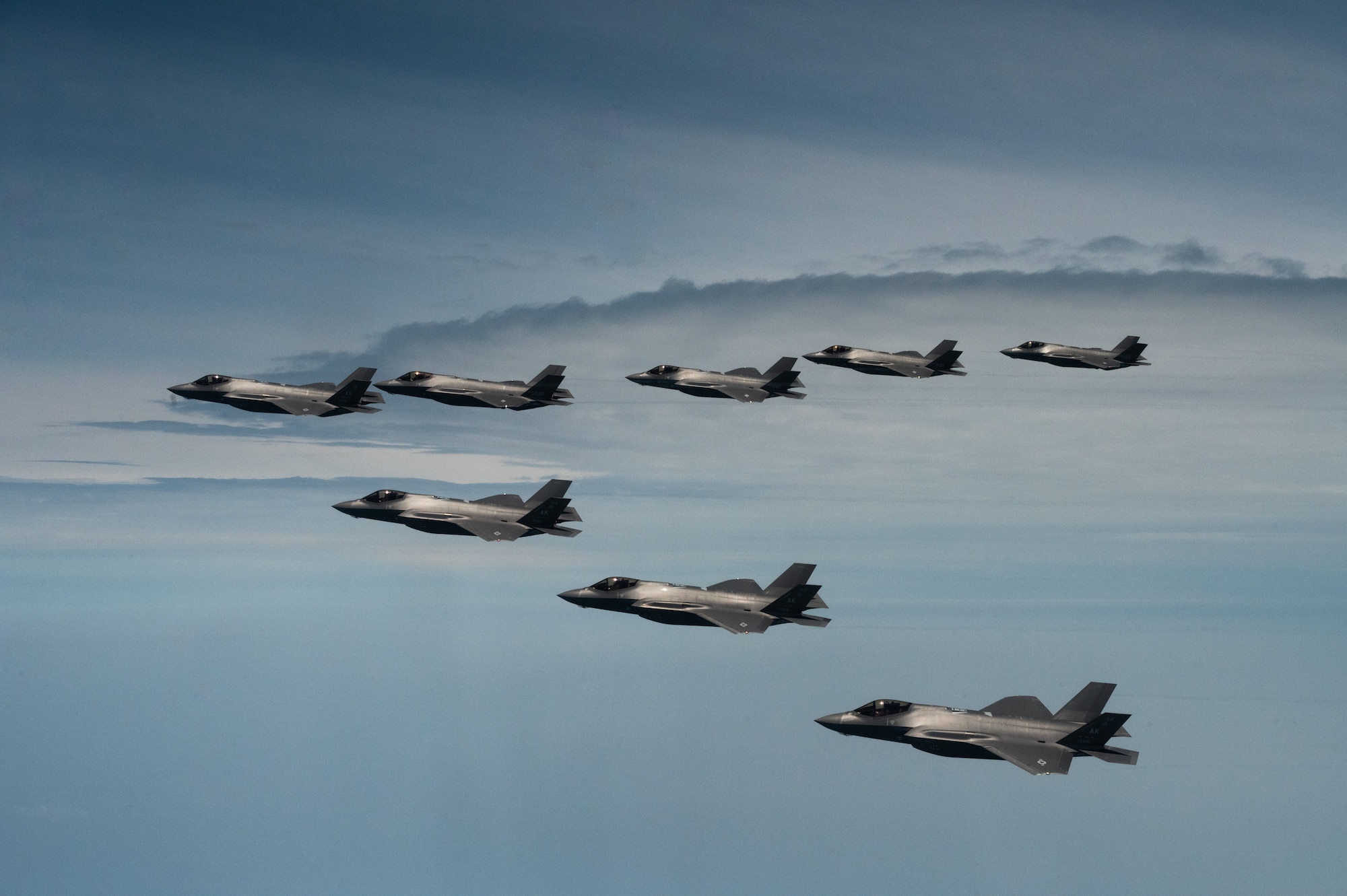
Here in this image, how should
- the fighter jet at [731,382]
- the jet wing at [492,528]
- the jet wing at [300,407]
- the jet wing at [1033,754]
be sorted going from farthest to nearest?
1. the fighter jet at [731,382]
2. the jet wing at [300,407]
3. the jet wing at [492,528]
4. the jet wing at [1033,754]

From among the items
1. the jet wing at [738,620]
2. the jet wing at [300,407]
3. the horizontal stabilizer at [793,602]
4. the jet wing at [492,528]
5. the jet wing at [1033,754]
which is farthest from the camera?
the jet wing at [300,407]

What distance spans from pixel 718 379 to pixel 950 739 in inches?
1803

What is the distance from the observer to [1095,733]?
84812 millimetres

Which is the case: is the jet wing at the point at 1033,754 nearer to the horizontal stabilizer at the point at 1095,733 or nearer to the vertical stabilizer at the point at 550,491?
the horizontal stabilizer at the point at 1095,733

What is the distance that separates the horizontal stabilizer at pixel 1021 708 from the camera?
88.2 meters

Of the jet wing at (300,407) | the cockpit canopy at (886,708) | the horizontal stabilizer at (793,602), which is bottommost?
the cockpit canopy at (886,708)

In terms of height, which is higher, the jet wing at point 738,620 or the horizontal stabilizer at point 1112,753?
the jet wing at point 738,620

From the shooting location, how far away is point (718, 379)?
364ft

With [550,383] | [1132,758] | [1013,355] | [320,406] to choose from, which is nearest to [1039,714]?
[1132,758]

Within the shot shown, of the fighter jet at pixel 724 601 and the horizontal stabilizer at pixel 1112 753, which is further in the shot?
the fighter jet at pixel 724 601

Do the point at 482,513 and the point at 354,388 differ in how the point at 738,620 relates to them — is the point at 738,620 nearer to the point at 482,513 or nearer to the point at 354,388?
the point at 482,513

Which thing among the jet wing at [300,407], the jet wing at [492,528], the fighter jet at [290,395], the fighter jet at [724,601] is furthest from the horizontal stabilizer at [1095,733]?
the jet wing at [300,407]

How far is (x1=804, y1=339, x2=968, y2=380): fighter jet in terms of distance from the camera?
111 metres

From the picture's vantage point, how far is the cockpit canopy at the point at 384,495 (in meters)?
106
